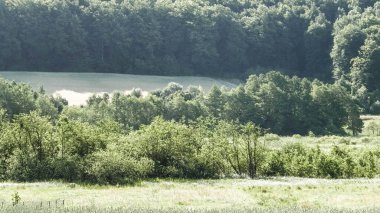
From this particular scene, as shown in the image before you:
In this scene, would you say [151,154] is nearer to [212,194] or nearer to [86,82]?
[212,194]

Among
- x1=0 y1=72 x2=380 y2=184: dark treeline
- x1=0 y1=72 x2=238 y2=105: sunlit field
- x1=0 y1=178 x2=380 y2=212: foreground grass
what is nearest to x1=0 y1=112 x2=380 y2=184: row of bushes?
x1=0 y1=72 x2=380 y2=184: dark treeline

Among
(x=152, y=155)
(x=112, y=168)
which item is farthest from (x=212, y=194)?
(x=152, y=155)

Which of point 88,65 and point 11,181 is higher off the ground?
point 88,65

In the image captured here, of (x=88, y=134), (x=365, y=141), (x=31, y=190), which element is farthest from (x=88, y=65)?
(x=31, y=190)

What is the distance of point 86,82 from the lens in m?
171

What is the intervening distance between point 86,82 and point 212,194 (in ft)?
391

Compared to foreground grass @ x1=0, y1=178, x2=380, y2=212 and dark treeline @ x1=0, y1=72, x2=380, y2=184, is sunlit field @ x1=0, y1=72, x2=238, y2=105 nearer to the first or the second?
dark treeline @ x1=0, y1=72, x2=380, y2=184

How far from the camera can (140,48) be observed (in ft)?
Answer: 646

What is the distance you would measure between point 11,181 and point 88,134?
10.4 m

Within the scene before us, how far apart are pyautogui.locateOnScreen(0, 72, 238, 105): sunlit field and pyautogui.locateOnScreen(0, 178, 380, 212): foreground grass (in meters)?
87.1

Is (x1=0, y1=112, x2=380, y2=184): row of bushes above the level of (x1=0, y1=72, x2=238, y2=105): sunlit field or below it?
below

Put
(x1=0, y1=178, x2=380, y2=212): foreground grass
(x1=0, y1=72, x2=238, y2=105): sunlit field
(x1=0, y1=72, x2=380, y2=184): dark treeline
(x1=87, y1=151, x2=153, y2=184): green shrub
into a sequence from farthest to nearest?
1. (x1=0, y1=72, x2=238, y2=105): sunlit field
2. (x1=0, y1=72, x2=380, y2=184): dark treeline
3. (x1=87, y1=151, x2=153, y2=184): green shrub
4. (x1=0, y1=178, x2=380, y2=212): foreground grass

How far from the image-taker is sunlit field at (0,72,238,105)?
158 metres

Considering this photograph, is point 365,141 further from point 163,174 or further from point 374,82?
point 374,82
